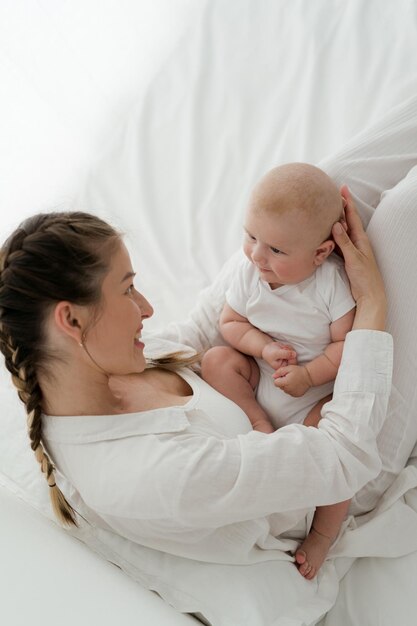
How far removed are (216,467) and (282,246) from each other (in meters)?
0.44

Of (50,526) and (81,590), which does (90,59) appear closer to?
(50,526)

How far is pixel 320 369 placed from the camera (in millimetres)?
1365

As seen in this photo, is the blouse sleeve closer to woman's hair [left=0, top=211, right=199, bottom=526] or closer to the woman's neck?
the woman's neck

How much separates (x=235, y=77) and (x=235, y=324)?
3.43ft

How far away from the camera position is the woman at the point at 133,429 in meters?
1.08

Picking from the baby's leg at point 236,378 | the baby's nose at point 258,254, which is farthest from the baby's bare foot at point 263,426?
the baby's nose at point 258,254

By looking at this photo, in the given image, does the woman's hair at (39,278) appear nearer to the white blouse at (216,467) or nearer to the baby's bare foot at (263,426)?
the white blouse at (216,467)

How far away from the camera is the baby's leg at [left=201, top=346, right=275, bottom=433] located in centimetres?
144

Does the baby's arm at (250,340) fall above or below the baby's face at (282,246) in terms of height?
below

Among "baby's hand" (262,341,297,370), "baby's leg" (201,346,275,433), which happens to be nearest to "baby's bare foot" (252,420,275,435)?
"baby's leg" (201,346,275,433)

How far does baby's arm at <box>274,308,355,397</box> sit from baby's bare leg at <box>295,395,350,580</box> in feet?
0.75

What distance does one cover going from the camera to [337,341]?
138 cm

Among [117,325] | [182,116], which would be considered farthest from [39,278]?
[182,116]

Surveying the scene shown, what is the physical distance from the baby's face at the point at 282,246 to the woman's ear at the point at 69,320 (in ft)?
1.36
